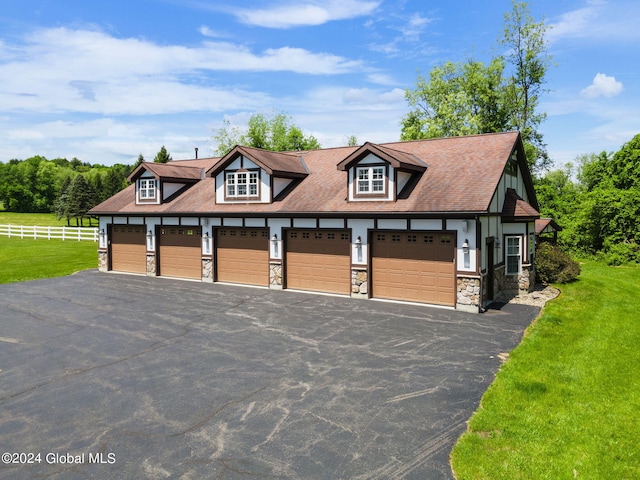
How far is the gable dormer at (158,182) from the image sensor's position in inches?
960

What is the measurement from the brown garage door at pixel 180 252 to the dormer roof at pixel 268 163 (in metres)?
3.55

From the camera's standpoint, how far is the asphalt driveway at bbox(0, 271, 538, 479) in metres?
6.48

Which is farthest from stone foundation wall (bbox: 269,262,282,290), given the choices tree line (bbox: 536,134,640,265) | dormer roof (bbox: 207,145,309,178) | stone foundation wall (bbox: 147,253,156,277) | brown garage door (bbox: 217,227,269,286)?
tree line (bbox: 536,134,640,265)

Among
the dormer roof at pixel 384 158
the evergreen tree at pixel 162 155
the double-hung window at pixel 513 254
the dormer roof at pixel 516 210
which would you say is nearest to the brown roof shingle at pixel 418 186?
the dormer roof at pixel 384 158

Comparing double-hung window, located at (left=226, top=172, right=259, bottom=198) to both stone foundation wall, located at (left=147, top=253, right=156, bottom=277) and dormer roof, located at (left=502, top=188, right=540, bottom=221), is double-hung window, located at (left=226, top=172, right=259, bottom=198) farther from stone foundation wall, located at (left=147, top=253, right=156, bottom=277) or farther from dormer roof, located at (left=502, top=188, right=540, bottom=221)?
dormer roof, located at (left=502, top=188, right=540, bottom=221)

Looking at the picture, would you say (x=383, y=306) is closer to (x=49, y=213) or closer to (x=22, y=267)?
(x=22, y=267)

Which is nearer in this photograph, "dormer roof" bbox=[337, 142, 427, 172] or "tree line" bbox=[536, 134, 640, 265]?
"dormer roof" bbox=[337, 142, 427, 172]

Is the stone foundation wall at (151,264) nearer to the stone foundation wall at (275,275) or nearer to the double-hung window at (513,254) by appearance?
the stone foundation wall at (275,275)

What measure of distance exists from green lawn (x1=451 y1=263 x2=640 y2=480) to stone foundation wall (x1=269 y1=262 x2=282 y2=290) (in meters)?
10.4

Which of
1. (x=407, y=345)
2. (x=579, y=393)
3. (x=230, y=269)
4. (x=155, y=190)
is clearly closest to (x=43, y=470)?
(x=407, y=345)

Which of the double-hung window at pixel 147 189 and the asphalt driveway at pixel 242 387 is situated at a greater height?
the double-hung window at pixel 147 189

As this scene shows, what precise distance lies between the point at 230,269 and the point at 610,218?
2535 cm

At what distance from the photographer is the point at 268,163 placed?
20562mm

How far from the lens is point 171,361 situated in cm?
1062
